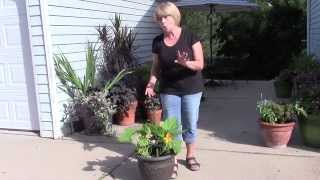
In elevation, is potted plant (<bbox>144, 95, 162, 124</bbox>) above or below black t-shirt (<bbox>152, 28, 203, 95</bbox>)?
Result: below

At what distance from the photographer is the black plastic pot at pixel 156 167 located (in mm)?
4637

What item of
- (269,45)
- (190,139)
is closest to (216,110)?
(190,139)

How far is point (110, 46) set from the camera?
8.32 meters

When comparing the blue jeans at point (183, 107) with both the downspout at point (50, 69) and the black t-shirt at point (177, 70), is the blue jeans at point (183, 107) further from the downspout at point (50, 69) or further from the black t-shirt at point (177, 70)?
the downspout at point (50, 69)

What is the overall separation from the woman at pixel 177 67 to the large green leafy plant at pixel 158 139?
0.24 metres

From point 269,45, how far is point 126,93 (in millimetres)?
13849

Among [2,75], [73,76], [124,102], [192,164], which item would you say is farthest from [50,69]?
[192,164]

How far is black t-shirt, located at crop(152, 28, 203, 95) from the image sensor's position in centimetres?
480

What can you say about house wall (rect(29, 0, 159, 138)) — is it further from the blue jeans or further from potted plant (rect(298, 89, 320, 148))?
potted plant (rect(298, 89, 320, 148))

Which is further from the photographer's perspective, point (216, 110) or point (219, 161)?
point (216, 110)

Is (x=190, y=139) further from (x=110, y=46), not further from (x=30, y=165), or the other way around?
(x=110, y=46)

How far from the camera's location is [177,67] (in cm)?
484

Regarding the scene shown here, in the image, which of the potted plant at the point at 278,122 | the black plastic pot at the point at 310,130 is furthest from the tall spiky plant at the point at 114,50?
the black plastic pot at the point at 310,130

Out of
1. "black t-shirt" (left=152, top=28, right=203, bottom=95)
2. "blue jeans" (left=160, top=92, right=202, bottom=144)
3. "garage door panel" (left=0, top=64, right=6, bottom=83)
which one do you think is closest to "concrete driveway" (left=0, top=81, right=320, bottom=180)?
"blue jeans" (left=160, top=92, right=202, bottom=144)
